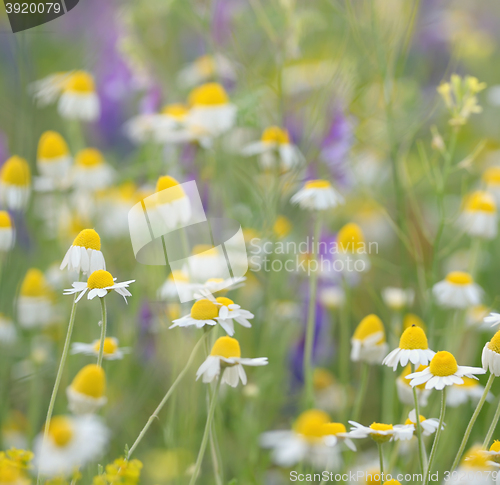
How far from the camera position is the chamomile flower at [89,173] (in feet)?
2.06

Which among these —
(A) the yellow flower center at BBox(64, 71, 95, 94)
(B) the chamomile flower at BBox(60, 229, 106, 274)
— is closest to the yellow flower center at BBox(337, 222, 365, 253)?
(B) the chamomile flower at BBox(60, 229, 106, 274)

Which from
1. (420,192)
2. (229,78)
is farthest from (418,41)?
(229,78)

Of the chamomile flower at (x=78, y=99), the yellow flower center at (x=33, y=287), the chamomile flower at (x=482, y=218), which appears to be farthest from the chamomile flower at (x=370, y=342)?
the chamomile flower at (x=78, y=99)

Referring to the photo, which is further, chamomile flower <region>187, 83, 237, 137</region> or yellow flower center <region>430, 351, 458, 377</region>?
chamomile flower <region>187, 83, 237, 137</region>

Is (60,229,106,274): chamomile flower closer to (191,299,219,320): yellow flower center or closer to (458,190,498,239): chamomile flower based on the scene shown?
(191,299,219,320): yellow flower center

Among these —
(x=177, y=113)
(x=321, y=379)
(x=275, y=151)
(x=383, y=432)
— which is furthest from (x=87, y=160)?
(x=383, y=432)

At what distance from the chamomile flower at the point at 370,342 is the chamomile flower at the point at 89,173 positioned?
14.4 inches

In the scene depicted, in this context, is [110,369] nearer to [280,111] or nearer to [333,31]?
[280,111]

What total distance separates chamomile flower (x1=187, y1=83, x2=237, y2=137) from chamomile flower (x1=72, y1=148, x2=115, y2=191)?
0.44 ft

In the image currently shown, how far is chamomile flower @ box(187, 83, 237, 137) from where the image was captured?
55cm

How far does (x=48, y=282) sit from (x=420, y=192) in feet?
2.29

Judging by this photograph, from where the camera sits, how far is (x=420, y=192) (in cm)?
102

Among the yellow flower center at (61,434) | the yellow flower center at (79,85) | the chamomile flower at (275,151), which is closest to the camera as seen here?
the yellow flower center at (61,434)

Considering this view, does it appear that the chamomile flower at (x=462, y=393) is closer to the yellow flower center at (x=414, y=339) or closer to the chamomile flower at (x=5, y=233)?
the yellow flower center at (x=414, y=339)
